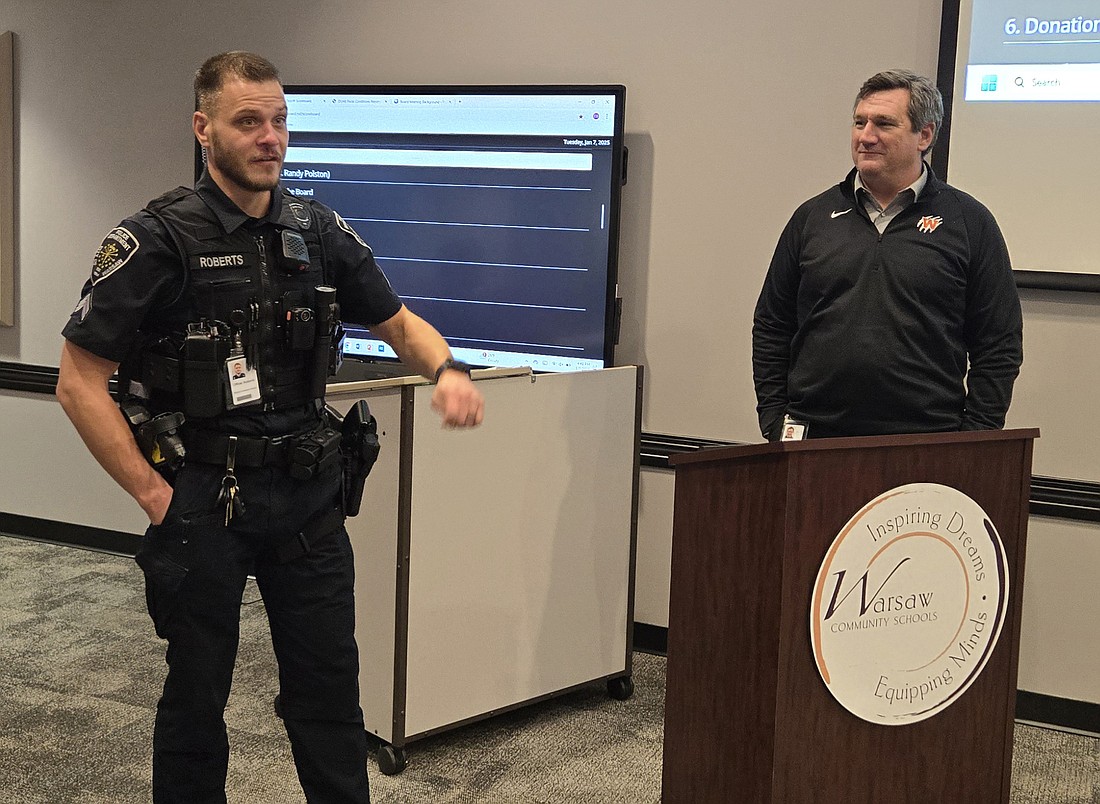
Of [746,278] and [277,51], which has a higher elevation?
[277,51]

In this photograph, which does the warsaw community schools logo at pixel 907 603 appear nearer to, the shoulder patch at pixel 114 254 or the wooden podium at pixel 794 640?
the wooden podium at pixel 794 640

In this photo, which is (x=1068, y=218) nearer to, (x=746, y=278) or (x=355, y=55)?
(x=746, y=278)

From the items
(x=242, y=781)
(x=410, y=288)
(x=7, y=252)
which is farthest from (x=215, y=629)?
(x=7, y=252)

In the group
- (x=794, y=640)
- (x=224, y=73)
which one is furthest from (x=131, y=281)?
(x=794, y=640)

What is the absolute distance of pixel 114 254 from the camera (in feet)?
6.91

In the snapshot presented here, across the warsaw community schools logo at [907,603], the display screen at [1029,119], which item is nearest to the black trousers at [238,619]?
the warsaw community schools logo at [907,603]

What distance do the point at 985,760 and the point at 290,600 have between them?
1.37m

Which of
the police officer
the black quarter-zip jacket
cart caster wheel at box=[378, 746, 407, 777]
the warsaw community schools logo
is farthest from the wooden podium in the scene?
cart caster wheel at box=[378, 746, 407, 777]

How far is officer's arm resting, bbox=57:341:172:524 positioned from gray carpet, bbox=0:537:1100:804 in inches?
40.9

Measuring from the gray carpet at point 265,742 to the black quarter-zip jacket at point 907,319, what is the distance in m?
1.02

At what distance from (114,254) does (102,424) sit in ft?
0.97

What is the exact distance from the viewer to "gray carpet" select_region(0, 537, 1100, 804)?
2898 millimetres

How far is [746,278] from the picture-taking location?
145 inches

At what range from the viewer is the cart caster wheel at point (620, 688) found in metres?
3.56
